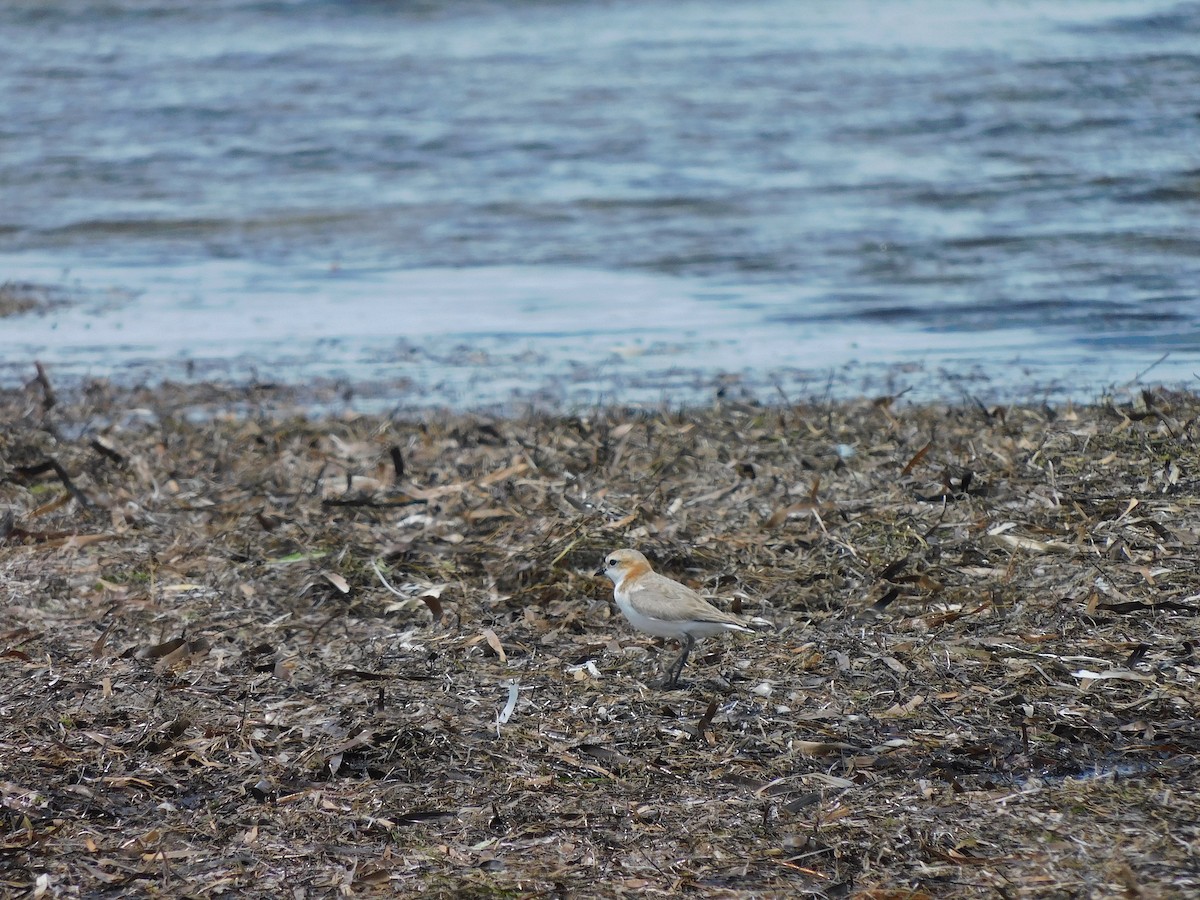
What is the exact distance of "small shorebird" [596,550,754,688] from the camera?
4.61 metres

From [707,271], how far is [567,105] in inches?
331

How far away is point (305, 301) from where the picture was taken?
1220 cm

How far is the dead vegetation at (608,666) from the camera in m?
3.55

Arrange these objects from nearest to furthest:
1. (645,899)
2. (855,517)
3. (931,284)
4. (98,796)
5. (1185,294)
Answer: (645,899) < (98,796) < (855,517) < (1185,294) < (931,284)

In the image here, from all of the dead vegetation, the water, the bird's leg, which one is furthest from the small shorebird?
the water

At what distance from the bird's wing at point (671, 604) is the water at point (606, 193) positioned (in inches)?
154

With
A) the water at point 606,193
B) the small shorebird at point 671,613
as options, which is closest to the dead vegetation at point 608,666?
the small shorebird at point 671,613

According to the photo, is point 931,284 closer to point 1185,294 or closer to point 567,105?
point 1185,294

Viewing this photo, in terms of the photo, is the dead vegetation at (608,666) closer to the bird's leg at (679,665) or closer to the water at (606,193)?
the bird's leg at (679,665)

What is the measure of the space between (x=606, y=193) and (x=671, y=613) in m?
11.9

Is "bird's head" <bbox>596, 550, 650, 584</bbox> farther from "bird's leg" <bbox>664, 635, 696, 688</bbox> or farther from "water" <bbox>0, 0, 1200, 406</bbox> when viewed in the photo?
"water" <bbox>0, 0, 1200, 406</bbox>

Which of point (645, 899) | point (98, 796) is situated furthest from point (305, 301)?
point (645, 899)

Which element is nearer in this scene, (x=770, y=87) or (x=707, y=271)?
(x=707, y=271)

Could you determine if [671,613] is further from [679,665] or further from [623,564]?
[623,564]
